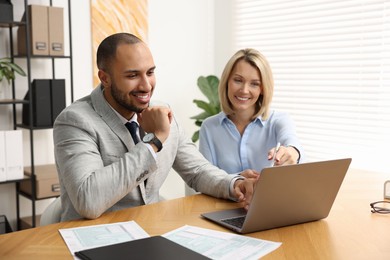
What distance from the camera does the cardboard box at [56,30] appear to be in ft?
10.7

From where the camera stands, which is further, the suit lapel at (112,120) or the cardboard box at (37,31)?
the cardboard box at (37,31)

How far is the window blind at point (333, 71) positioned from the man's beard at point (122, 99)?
2020 millimetres

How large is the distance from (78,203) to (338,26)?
2600 millimetres

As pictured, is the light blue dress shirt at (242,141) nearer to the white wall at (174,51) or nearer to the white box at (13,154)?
the white box at (13,154)

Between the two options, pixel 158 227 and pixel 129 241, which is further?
pixel 158 227

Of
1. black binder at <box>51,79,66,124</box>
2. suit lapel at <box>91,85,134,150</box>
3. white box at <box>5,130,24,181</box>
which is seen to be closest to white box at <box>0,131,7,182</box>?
white box at <box>5,130,24,181</box>

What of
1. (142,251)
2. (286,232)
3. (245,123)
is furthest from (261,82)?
(142,251)

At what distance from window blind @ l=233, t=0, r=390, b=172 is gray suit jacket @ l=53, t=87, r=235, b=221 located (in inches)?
68.6

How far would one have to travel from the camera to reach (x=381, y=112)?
10.7 feet

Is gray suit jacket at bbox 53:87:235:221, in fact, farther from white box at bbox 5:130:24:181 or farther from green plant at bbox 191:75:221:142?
green plant at bbox 191:75:221:142

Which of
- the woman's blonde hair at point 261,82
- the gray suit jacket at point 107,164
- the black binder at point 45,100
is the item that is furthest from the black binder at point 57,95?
the gray suit jacket at point 107,164

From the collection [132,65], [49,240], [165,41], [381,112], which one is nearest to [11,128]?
[165,41]

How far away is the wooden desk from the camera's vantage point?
4.18ft

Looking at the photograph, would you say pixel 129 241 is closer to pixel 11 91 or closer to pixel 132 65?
pixel 132 65
